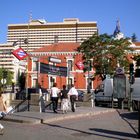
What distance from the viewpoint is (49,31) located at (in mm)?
162375

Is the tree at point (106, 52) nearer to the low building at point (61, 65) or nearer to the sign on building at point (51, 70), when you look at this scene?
the low building at point (61, 65)

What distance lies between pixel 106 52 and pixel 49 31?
10446cm

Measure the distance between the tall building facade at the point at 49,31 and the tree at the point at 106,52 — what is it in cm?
7299

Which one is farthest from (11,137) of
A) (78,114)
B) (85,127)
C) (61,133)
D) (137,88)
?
(137,88)

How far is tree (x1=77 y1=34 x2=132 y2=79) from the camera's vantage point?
195 feet

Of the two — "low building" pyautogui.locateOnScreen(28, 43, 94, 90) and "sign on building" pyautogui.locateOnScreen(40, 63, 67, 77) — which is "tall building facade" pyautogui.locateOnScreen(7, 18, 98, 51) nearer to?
"low building" pyautogui.locateOnScreen(28, 43, 94, 90)

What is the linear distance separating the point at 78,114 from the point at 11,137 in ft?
29.0

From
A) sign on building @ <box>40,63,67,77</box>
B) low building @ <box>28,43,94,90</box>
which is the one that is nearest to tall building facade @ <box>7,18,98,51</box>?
low building @ <box>28,43,94,90</box>

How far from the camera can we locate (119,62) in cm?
5984

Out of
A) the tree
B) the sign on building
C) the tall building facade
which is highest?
the tall building facade

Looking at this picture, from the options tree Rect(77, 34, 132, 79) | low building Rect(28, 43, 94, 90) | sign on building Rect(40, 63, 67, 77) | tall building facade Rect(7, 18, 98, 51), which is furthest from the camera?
tall building facade Rect(7, 18, 98, 51)

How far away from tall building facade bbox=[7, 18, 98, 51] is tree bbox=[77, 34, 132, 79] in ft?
239

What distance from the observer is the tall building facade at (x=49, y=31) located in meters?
139

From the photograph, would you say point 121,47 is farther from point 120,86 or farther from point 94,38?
point 120,86
